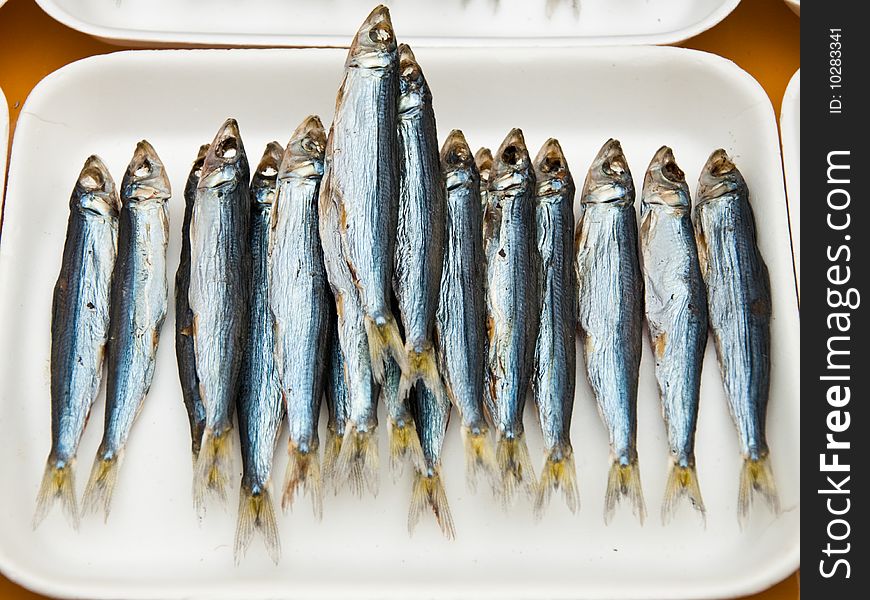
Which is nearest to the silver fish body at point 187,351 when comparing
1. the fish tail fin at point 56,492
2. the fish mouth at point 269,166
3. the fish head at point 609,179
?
the fish mouth at point 269,166

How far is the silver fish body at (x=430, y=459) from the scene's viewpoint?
6.40ft

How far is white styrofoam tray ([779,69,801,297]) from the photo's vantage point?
225 cm

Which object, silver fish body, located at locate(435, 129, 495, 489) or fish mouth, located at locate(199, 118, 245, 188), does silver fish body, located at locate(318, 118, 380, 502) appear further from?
fish mouth, located at locate(199, 118, 245, 188)

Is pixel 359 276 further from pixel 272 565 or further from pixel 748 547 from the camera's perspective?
pixel 748 547

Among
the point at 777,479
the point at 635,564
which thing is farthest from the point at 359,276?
the point at 777,479

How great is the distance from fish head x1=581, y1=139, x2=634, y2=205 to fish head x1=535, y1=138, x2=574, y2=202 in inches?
2.5

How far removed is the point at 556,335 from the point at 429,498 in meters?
0.54

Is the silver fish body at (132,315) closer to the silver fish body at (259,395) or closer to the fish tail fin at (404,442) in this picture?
the silver fish body at (259,395)

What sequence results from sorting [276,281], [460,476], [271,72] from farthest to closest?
[271,72], [460,476], [276,281]

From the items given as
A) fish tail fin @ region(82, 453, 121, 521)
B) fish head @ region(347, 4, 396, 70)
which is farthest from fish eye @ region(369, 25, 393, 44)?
fish tail fin @ region(82, 453, 121, 521)

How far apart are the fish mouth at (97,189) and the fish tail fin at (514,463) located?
130 centimetres

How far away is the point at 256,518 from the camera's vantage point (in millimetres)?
1907

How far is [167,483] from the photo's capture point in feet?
6.81

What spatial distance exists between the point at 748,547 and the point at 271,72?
1940mm
